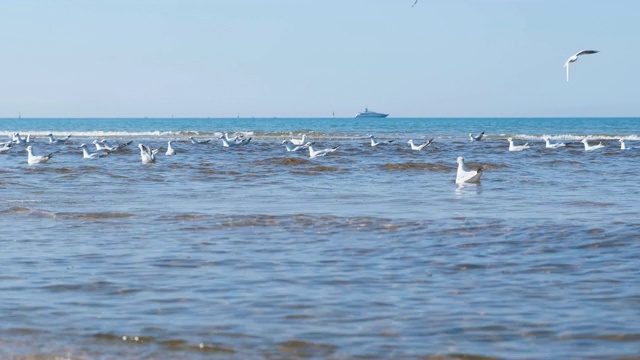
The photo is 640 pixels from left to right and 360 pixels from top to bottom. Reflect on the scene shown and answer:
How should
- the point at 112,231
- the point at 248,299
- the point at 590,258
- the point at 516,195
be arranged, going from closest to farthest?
the point at 248,299, the point at 590,258, the point at 112,231, the point at 516,195

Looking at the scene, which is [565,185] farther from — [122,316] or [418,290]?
[122,316]

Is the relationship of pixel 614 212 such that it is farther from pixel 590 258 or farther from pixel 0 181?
pixel 0 181

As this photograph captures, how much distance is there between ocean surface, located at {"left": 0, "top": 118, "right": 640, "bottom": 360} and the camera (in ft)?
20.6

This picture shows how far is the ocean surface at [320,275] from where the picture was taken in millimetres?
6273

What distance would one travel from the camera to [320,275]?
8328 mm

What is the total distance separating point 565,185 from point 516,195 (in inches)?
103

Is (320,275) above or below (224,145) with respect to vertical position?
above

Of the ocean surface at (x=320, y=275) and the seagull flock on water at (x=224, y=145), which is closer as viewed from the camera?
the ocean surface at (x=320, y=275)

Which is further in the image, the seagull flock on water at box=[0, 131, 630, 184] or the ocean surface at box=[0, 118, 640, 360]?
the seagull flock on water at box=[0, 131, 630, 184]

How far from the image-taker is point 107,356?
19.5 ft

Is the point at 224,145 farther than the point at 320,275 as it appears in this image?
Yes

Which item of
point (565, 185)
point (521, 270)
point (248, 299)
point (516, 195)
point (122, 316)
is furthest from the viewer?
point (565, 185)

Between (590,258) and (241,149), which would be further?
(241,149)

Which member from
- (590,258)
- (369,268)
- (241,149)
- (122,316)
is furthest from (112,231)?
(241,149)
